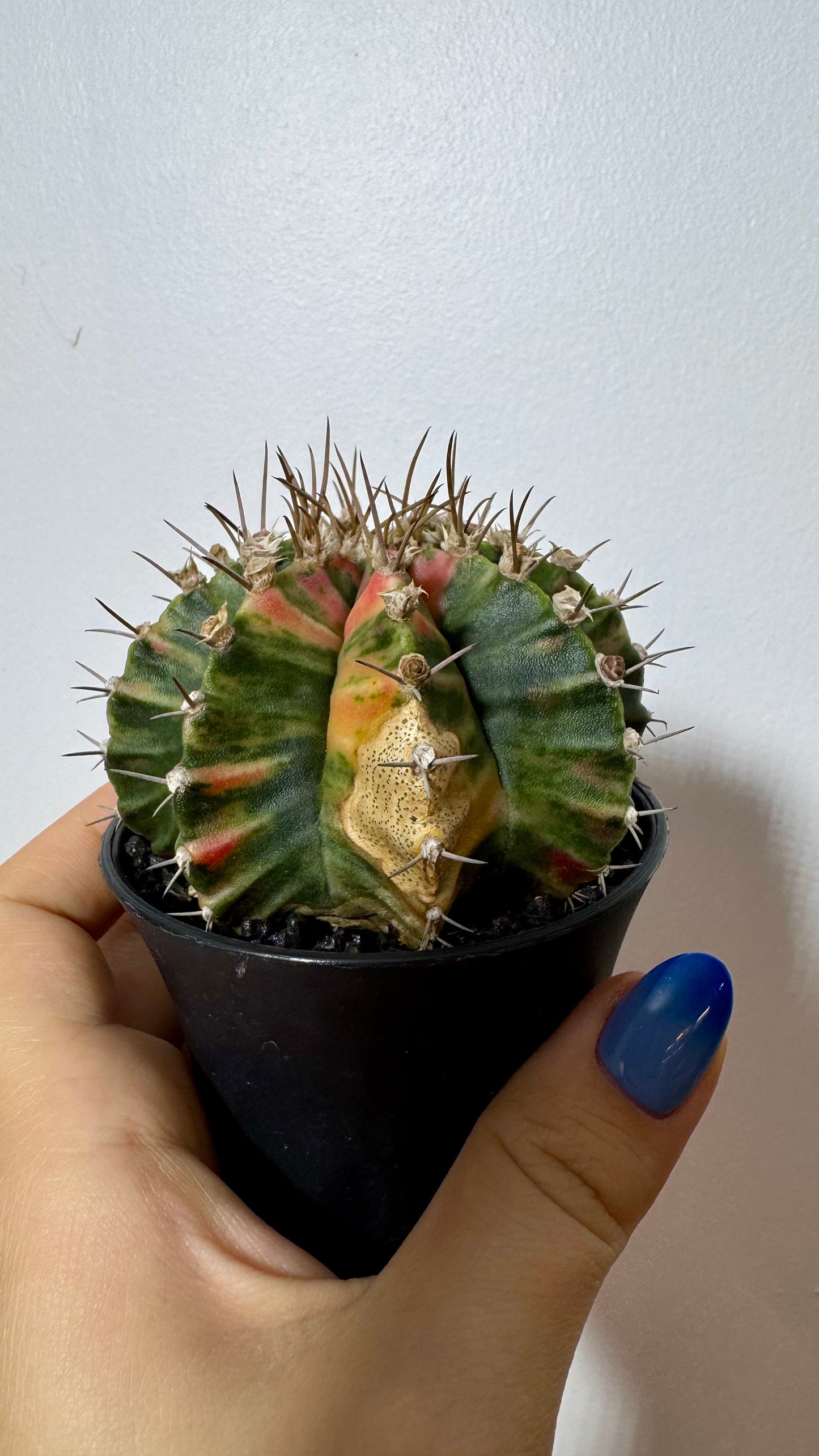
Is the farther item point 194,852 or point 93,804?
point 93,804

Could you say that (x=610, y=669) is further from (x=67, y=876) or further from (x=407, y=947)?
(x=67, y=876)

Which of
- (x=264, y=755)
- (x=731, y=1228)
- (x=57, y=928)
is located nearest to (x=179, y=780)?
(x=264, y=755)

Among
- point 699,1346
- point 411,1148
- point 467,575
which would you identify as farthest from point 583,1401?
point 467,575

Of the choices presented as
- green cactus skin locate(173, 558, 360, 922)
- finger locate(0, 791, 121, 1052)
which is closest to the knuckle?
green cactus skin locate(173, 558, 360, 922)

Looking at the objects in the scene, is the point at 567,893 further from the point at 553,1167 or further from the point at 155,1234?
the point at 155,1234

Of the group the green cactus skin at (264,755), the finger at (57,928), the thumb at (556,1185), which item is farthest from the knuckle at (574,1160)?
the finger at (57,928)

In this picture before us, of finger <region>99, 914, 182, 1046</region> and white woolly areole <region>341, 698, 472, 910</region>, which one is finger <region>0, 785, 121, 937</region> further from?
white woolly areole <region>341, 698, 472, 910</region>
